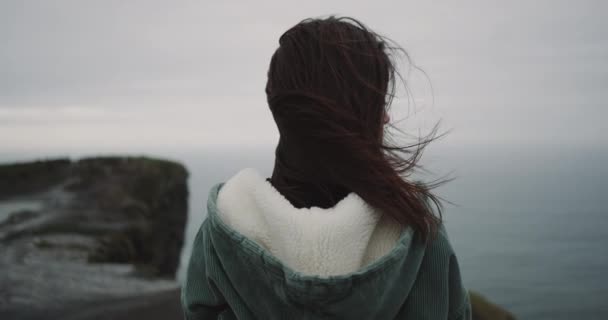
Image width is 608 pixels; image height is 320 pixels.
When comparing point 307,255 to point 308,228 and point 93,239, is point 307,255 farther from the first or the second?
Answer: point 93,239

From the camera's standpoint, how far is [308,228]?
3.59 ft

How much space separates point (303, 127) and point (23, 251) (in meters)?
8.43

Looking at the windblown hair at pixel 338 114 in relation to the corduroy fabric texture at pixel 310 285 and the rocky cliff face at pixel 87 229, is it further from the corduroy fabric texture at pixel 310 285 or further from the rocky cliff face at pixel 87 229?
the rocky cliff face at pixel 87 229

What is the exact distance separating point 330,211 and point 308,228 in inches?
3.3

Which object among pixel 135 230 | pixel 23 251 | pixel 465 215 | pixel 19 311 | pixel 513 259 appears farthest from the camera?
pixel 465 215

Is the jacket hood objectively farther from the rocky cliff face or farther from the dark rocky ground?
the rocky cliff face

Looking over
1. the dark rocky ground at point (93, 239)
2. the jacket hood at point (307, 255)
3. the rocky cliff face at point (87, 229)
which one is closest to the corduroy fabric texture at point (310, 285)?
the jacket hood at point (307, 255)

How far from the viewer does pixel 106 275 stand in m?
6.68

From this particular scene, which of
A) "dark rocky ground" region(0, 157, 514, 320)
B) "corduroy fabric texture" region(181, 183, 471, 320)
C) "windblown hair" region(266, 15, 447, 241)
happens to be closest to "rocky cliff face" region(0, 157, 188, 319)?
"dark rocky ground" region(0, 157, 514, 320)

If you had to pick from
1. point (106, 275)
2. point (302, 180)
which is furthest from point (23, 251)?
point (302, 180)

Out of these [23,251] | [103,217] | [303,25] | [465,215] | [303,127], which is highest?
[303,25]

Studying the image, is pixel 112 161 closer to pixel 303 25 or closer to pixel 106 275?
pixel 106 275

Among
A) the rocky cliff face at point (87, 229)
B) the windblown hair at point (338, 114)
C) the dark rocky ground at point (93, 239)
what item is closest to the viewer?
the windblown hair at point (338, 114)

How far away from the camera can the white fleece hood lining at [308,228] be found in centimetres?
107
